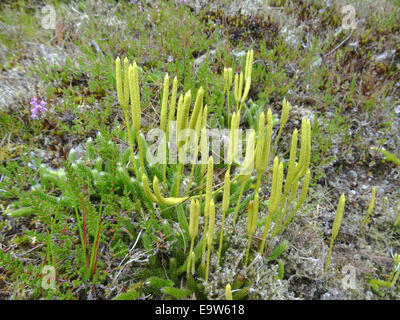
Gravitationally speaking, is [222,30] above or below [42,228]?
above

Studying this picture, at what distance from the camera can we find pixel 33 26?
396 centimetres

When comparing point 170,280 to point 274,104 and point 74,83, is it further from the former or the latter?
point 74,83

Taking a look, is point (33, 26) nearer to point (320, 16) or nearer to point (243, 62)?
point (243, 62)

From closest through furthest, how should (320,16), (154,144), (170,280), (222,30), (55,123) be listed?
(170,280) < (154,144) < (55,123) < (222,30) < (320,16)

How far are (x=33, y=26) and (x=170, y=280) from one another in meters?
3.93

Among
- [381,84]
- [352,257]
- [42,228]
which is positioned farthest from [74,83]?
[381,84]

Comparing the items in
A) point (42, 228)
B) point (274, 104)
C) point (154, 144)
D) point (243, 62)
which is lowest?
point (42, 228)

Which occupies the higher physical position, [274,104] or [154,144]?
[274,104]

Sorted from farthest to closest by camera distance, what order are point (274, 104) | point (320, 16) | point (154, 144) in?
point (320, 16) → point (274, 104) → point (154, 144)

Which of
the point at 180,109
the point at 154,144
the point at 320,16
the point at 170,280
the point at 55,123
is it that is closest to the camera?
the point at 180,109

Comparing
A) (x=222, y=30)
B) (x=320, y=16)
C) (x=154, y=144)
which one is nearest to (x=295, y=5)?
(x=320, y=16)

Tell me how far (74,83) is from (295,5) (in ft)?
10.6

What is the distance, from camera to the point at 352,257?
2174 mm
